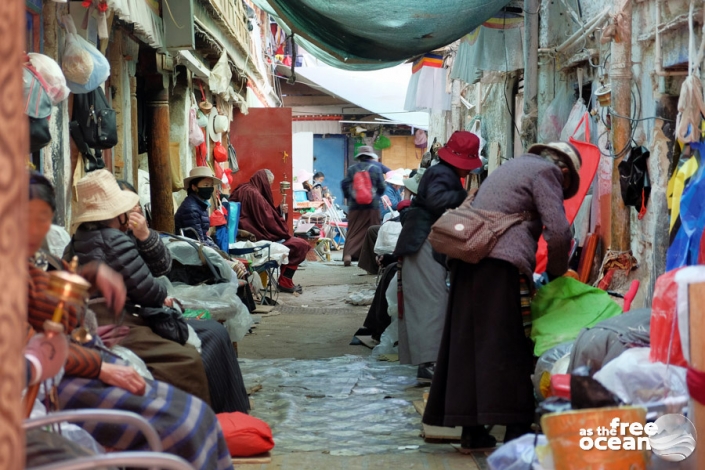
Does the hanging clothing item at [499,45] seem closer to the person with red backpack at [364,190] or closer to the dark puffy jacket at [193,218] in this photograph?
the dark puffy jacket at [193,218]

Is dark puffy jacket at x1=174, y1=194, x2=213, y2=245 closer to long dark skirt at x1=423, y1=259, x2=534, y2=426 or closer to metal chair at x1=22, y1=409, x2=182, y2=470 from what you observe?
long dark skirt at x1=423, y1=259, x2=534, y2=426

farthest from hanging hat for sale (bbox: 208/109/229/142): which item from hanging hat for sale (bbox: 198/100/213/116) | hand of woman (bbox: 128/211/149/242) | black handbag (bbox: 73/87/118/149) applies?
hand of woman (bbox: 128/211/149/242)

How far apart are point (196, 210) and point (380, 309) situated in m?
2.24

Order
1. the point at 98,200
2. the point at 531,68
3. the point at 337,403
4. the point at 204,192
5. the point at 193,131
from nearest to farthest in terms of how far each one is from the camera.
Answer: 1. the point at 98,200
2. the point at 337,403
3. the point at 531,68
4. the point at 204,192
5. the point at 193,131

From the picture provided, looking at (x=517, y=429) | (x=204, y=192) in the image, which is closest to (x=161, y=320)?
(x=517, y=429)

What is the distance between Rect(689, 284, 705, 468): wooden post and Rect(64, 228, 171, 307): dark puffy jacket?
278 centimetres

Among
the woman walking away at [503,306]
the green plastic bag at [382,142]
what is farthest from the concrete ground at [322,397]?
the green plastic bag at [382,142]

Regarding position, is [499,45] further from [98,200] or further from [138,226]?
[98,200]

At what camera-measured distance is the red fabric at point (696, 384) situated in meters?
2.92

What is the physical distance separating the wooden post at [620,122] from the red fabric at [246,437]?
265cm

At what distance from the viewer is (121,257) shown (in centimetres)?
466

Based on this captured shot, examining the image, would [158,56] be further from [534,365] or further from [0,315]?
[0,315]

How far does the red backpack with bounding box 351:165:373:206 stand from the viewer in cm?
1608

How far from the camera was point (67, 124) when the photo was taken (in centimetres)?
672
